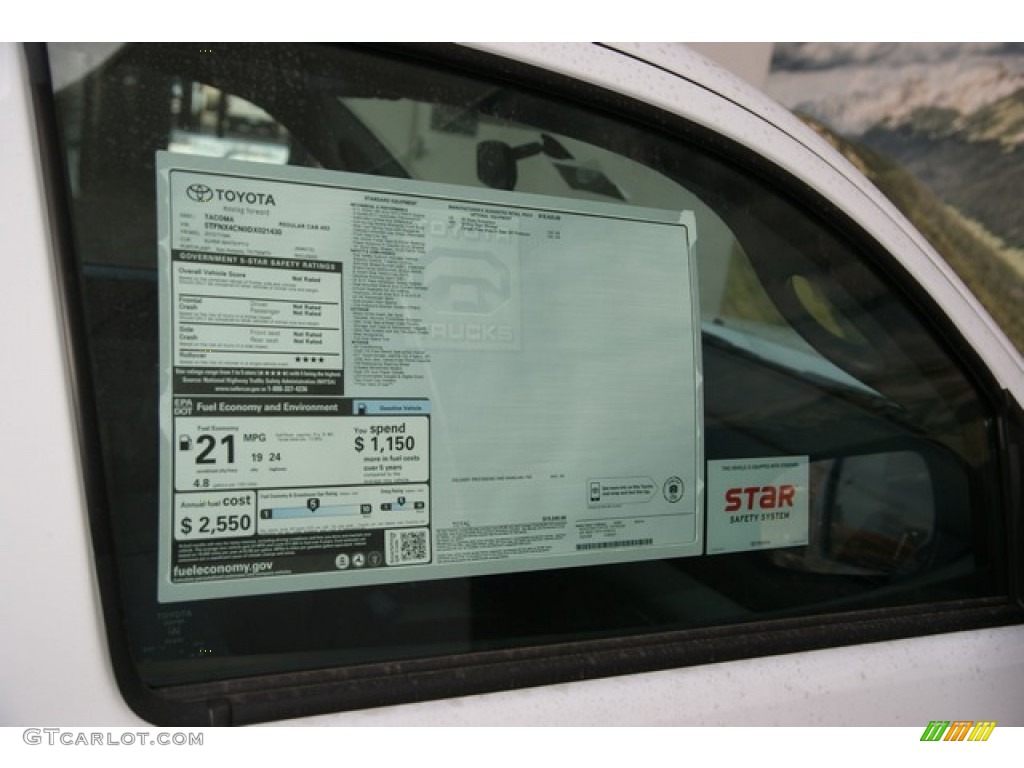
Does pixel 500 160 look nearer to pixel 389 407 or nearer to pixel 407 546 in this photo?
pixel 389 407

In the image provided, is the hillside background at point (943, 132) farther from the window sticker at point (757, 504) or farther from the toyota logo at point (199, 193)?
the toyota logo at point (199, 193)

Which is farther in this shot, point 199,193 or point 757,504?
point 757,504

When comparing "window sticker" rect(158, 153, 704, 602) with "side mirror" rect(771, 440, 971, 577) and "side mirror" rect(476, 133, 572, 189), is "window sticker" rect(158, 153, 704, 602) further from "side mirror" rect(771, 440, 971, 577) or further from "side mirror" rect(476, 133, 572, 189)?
"side mirror" rect(771, 440, 971, 577)

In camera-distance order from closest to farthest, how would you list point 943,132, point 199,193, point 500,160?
point 199,193 < point 500,160 < point 943,132

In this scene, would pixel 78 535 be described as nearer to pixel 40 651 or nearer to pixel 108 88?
pixel 40 651

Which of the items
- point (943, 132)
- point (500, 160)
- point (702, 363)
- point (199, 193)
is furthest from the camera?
point (943, 132)

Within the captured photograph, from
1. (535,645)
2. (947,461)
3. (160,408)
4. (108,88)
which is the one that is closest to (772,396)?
(947,461)

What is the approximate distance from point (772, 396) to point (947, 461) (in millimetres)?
360

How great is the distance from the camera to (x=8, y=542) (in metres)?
0.86
